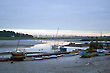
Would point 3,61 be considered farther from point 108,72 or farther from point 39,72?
point 108,72

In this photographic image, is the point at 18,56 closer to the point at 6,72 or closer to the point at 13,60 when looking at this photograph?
the point at 13,60

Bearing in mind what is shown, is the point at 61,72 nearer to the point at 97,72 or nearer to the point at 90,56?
the point at 97,72

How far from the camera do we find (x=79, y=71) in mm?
13086

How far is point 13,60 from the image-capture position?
1958 cm

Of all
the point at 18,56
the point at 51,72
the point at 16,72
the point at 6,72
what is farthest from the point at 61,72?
the point at 18,56

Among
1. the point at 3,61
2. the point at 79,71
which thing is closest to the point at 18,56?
the point at 3,61

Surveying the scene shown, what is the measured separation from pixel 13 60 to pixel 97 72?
12.3m

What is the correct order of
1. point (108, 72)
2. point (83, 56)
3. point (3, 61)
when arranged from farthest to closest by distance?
1. point (83, 56)
2. point (3, 61)
3. point (108, 72)

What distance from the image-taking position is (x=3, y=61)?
1878 centimetres

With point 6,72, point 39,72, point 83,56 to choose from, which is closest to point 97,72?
point 39,72

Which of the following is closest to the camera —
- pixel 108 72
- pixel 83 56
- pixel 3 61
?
pixel 108 72

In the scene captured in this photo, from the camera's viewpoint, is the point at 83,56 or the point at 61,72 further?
the point at 83,56

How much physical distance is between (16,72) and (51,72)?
10.9ft

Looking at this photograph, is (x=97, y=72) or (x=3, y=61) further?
(x=3, y=61)
